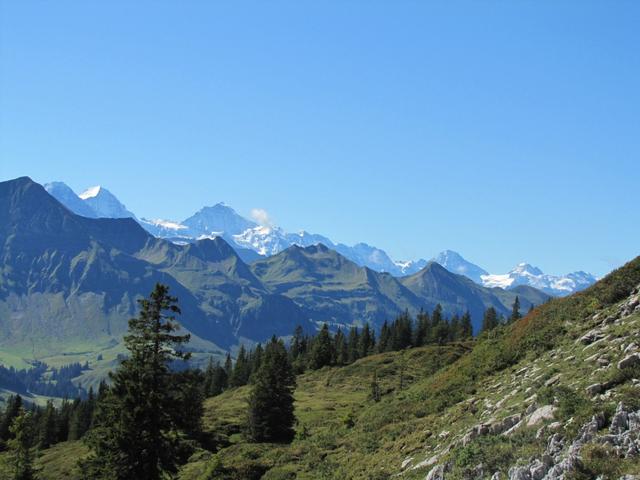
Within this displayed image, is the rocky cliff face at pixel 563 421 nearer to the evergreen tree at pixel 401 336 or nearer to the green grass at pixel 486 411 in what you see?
the green grass at pixel 486 411

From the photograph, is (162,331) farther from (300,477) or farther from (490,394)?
(490,394)

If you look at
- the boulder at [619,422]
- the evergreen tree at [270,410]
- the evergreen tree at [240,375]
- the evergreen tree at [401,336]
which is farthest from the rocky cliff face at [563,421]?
the evergreen tree at [240,375]

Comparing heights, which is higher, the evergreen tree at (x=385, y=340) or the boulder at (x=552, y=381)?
the evergreen tree at (x=385, y=340)

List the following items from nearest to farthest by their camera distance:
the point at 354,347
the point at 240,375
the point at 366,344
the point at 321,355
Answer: the point at 321,355 → the point at 240,375 → the point at 366,344 → the point at 354,347

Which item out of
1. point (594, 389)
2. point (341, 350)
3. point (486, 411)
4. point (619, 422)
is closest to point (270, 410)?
point (486, 411)

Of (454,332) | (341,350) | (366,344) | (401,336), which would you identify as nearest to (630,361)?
(401,336)

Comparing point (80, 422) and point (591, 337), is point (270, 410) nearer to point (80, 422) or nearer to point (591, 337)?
point (591, 337)

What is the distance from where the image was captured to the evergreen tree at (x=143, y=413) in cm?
3244

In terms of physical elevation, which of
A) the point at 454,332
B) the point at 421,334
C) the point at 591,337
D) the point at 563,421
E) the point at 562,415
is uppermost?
the point at 454,332

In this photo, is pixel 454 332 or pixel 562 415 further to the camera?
pixel 454 332

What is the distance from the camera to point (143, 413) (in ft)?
109

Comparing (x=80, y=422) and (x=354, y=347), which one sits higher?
(x=354, y=347)

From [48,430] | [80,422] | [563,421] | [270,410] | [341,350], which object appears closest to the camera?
[563,421]

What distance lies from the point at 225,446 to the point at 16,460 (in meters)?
21.9
